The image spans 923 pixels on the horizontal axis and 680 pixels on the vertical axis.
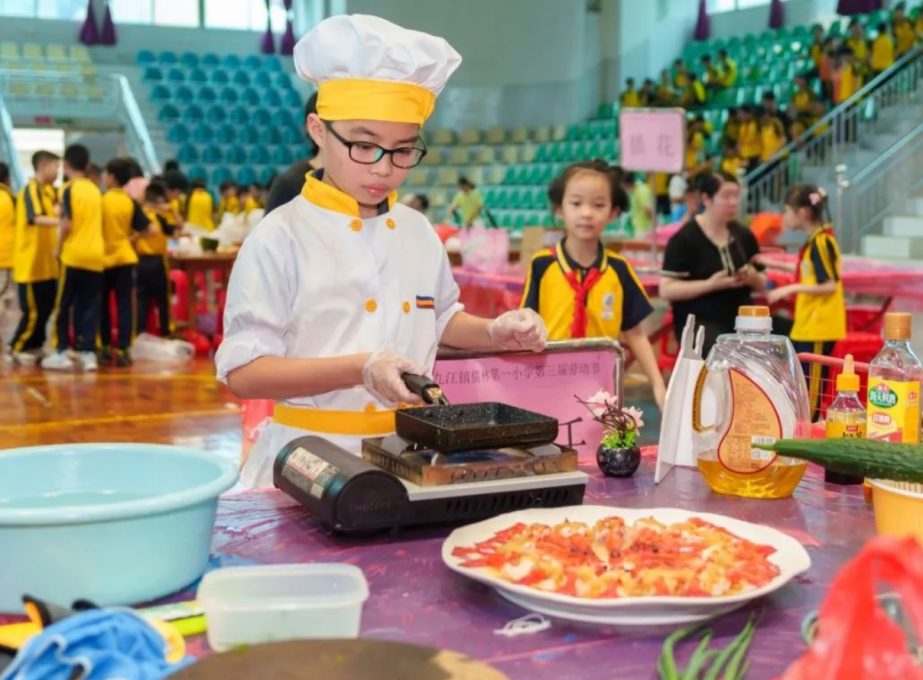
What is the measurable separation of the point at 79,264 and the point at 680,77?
1154 centimetres

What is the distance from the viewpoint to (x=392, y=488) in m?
1.45

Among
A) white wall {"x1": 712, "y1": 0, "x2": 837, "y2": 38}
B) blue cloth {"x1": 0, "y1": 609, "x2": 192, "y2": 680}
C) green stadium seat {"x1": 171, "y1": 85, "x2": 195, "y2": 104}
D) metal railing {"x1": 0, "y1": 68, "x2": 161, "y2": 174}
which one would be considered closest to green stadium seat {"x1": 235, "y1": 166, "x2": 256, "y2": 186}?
metal railing {"x1": 0, "y1": 68, "x2": 161, "y2": 174}

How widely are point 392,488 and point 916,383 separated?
858 millimetres

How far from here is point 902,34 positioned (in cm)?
1372

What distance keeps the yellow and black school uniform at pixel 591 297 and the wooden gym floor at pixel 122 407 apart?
1936 millimetres

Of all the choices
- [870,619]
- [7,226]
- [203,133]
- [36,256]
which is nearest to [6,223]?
[7,226]

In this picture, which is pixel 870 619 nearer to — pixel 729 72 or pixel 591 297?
pixel 591 297

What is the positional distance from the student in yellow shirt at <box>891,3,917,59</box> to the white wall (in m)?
3.24

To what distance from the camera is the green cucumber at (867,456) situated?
1.20m

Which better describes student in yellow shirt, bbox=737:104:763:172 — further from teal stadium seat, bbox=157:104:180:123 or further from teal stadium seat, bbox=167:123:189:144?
teal stadium seat, bbox=157:104:180:123

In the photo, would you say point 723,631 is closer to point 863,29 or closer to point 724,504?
point 724,504

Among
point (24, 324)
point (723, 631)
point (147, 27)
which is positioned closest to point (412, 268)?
point (723, 631)

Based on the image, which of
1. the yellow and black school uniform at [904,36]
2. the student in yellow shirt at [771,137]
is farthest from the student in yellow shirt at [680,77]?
the yellow and black school uniform at [904,36]

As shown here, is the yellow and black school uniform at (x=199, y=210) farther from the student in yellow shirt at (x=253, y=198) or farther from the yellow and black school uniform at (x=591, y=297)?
the yellow and black school uniform at (x=591, y=297)
